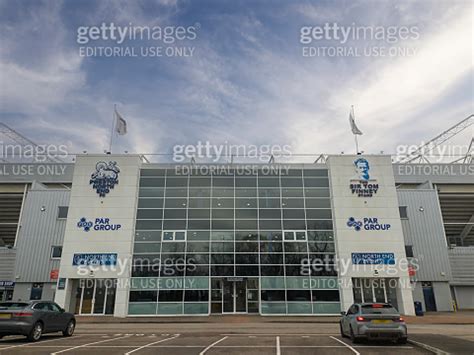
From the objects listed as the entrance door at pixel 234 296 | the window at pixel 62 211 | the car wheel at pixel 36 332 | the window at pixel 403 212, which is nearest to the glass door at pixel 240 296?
the entrance door at pixel 234 296

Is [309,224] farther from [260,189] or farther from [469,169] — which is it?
[469,169]

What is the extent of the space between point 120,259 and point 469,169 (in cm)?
3849

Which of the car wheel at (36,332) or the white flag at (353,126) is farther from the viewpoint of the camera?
the white flag at (353,126)

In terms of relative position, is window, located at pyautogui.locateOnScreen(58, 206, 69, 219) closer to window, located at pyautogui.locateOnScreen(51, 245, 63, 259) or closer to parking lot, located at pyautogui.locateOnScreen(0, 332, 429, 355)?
window, located at pyautogui.locateOnScreen(51, 245, 63, 259)

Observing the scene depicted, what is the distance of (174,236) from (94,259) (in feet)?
21.4

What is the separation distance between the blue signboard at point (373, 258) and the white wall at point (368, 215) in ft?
1.03

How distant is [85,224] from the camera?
3000cm

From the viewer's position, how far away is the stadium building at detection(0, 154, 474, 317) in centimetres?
2848

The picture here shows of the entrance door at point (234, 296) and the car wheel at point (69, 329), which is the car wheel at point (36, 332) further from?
the entrance door at point (234, 296)

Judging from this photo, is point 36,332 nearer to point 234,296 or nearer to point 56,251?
point 234,296

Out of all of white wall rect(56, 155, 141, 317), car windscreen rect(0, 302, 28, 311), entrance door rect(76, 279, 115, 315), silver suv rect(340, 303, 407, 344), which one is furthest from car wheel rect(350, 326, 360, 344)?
entrance door rect(76, 279, 115, 315)

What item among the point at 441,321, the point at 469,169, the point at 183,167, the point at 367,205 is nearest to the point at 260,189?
the point at 183,167

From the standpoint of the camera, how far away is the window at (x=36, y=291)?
111 feet

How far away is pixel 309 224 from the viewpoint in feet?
99.7
